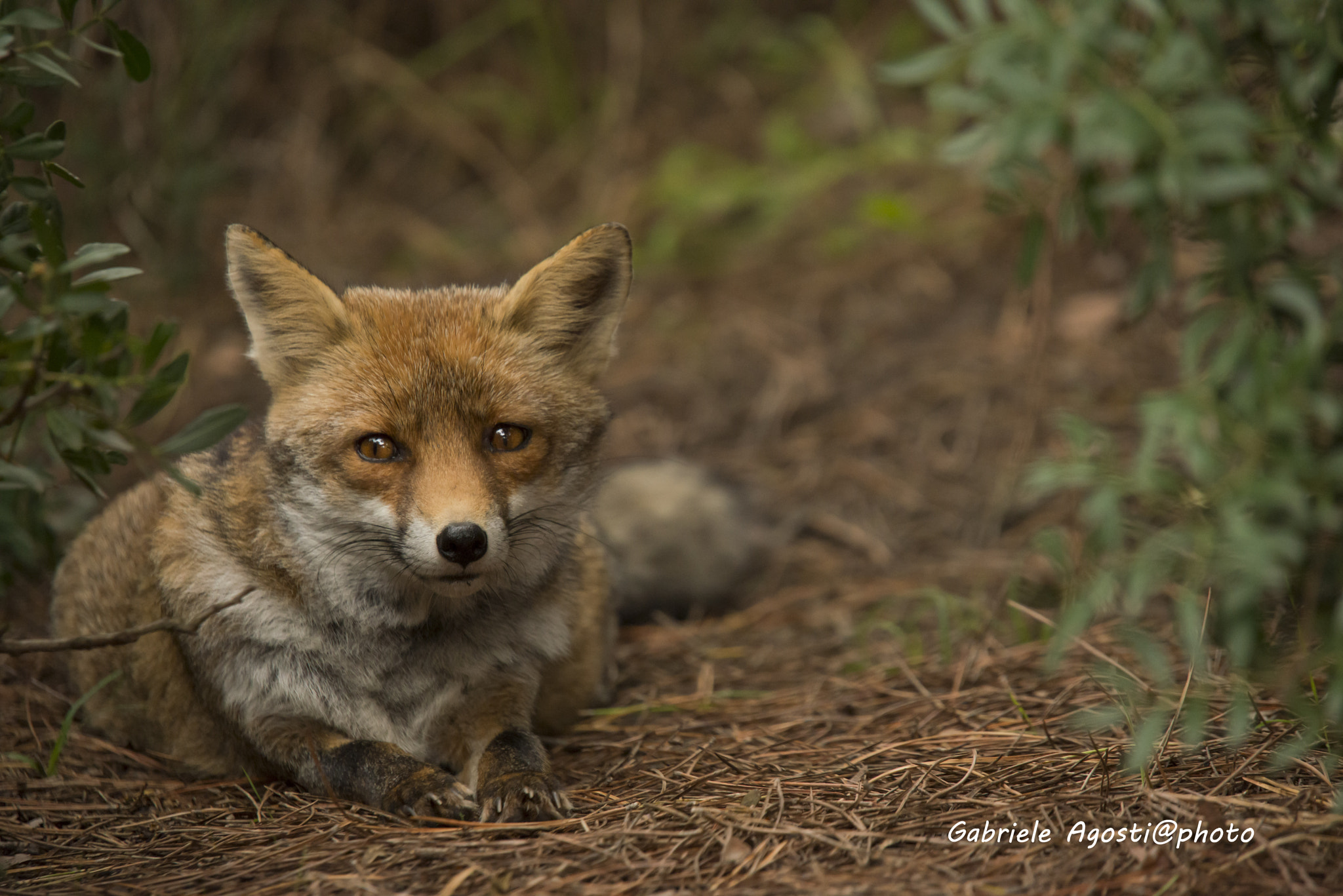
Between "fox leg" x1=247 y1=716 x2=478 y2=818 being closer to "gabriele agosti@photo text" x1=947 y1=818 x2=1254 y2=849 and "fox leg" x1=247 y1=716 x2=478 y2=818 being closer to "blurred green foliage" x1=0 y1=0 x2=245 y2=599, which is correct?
"blurred green foliage" x1=0 y1=0 x2=245 y2=599

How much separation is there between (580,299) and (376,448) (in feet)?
2.83

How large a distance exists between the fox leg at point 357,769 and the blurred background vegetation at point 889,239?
5.93 feet

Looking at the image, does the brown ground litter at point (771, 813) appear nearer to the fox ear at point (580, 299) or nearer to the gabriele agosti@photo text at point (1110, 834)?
the gabriele agosti@photo text at point (1110, 834)

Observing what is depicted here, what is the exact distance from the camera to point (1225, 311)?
3057mm

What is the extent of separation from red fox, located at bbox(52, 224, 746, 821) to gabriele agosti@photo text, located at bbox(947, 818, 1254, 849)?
44.8 inches

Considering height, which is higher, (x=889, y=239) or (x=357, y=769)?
(x=889, y=239)

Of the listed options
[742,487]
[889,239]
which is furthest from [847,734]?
[889,239]

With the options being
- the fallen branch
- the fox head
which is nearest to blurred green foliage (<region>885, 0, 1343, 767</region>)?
the fox head

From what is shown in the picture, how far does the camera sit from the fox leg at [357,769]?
10.2 ft

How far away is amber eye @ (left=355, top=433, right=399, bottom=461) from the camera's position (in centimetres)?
321

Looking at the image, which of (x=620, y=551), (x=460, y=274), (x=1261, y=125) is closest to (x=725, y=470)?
(x=620, y=551)

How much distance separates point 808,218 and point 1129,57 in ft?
14.9

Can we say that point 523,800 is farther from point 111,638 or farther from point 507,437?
point 111,638

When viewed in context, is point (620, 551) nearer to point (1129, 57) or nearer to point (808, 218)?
point (1129, 57)
